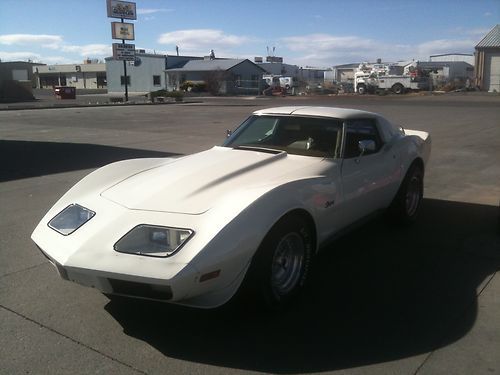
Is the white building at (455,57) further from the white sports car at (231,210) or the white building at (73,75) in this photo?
the white sports car at (231,210)

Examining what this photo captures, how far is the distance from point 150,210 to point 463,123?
18177 millimetres

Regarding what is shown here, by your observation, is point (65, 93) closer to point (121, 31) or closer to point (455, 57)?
point (121, 31)

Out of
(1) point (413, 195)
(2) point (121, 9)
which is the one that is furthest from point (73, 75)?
(1) point (413, 195)

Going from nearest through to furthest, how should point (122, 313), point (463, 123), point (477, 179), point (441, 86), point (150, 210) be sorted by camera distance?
point (150, 210)
point (122, 313)
point (477, 179)
point (463, 123)
point (441, 86)

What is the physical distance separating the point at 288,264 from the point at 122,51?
42869 millimetres

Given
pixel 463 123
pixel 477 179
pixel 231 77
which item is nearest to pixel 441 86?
pixel 231 77

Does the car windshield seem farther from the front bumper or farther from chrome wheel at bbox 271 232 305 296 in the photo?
the front bumper

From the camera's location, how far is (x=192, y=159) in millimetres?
4375

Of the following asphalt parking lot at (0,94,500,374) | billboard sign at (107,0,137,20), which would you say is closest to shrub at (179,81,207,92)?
billboard sign at (107,0,137,20)

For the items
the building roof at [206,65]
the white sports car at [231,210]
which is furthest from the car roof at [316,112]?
the building roof at [206,65]

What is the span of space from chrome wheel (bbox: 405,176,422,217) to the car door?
0.49 metres

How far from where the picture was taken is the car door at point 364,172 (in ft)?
13.8

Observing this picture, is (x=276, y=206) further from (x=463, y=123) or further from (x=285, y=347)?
(x=463, y=123)

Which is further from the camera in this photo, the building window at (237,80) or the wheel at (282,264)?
the building window at (237,80)
